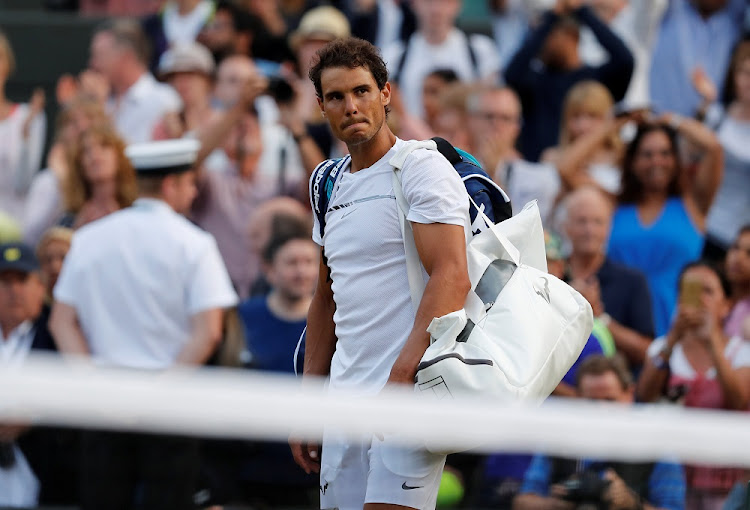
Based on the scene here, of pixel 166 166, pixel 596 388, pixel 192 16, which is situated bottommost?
pixel 596 388

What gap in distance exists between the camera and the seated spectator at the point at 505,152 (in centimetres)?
786

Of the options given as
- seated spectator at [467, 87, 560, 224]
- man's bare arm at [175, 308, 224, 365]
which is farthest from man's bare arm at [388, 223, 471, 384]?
seated spectator at [467, 87, 560, 224]

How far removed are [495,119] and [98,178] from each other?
238cm

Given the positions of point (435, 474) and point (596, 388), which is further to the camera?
point (596, 388)

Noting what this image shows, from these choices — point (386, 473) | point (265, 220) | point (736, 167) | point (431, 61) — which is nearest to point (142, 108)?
point (265, 220)

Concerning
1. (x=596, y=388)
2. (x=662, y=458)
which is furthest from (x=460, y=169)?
(x=596, y=388)

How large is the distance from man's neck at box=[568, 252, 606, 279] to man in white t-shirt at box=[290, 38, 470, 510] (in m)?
3.07

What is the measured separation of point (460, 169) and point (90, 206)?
3.83 meters

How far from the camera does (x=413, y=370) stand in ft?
12.2

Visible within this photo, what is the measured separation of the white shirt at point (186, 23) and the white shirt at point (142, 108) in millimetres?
844

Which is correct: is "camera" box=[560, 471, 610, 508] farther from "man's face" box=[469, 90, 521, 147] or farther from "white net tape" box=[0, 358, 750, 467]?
"man's face" box=[469, 90, 521, 147]

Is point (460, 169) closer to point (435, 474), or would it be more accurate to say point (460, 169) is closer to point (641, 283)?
point (435, 474)

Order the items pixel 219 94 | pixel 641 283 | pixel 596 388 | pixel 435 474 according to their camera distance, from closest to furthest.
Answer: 1. pixel 435 474
2. pixel 596 388
3. pixel 641 283
4. pixel 219 94

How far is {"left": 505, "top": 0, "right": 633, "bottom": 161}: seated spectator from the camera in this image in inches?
342
